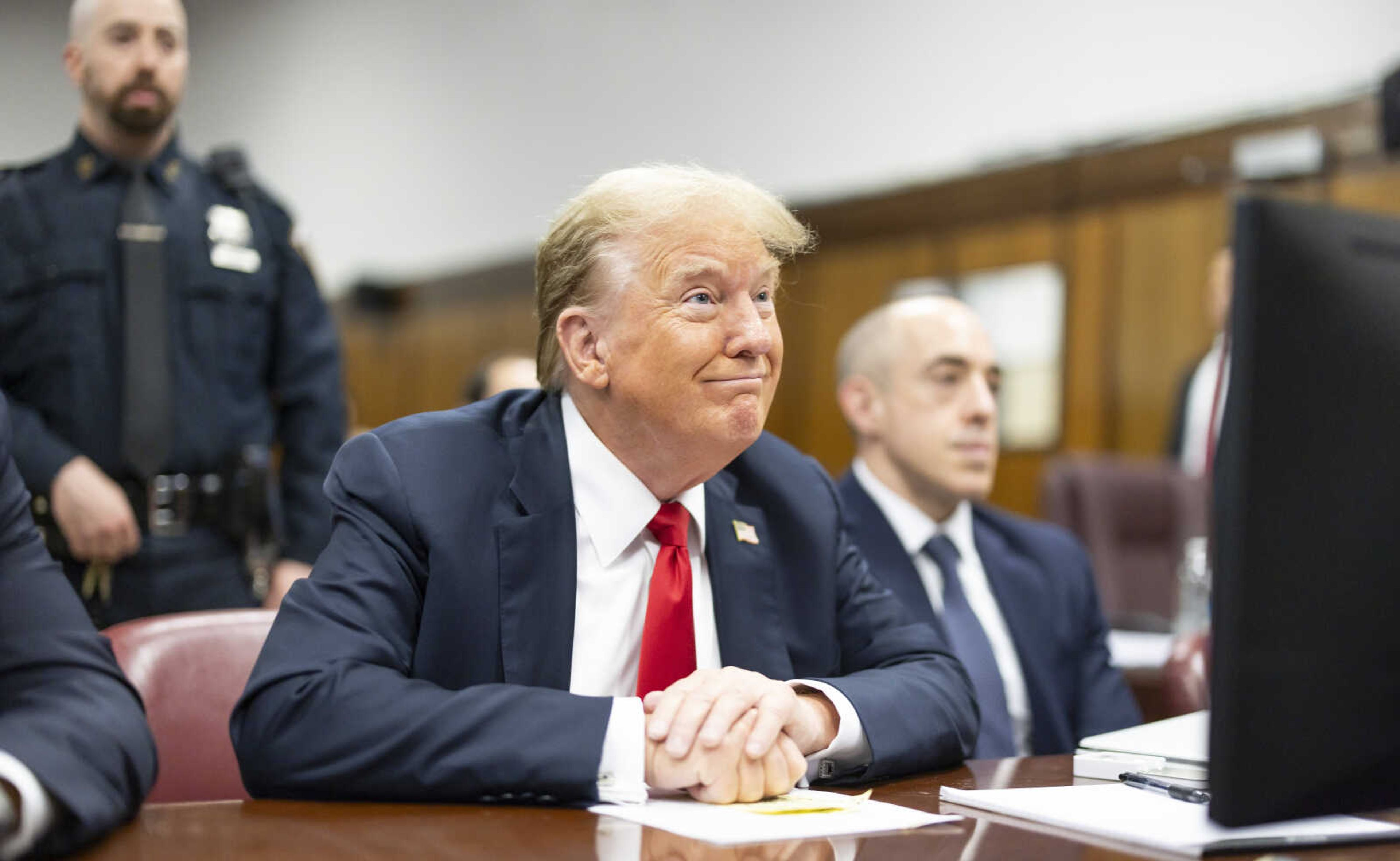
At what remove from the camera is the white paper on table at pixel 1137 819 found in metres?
1.19

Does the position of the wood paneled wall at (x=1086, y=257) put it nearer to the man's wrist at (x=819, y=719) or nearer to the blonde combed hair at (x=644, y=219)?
the blonde combed hair at (x=644, y=219)

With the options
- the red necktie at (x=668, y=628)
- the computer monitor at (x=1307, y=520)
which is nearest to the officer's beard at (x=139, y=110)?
the red necktie at (x=668, y=628)

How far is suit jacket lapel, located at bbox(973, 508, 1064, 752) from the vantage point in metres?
2.70

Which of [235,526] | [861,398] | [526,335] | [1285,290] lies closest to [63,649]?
[1285,290]

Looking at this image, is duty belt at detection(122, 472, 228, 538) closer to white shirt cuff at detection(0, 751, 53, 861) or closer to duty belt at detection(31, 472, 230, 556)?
duty belt at detection(31, 472, 230, 556)

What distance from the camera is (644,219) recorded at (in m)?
1.78

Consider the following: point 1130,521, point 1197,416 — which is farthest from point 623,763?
point 1197,416

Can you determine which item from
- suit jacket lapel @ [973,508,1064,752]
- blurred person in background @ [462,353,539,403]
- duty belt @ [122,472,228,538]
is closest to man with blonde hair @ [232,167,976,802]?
suit jacket lapel @ [973,508,1064,752]

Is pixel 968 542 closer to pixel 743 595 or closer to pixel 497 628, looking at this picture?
pixel 743 595

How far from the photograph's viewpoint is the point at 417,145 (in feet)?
34.2

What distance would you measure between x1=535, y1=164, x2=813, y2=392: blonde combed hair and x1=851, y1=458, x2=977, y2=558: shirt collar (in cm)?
114

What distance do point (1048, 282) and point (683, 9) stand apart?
9.81 feet

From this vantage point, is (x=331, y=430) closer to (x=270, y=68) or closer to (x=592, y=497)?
(x=592, y=497)

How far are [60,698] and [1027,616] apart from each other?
6.45 feet
